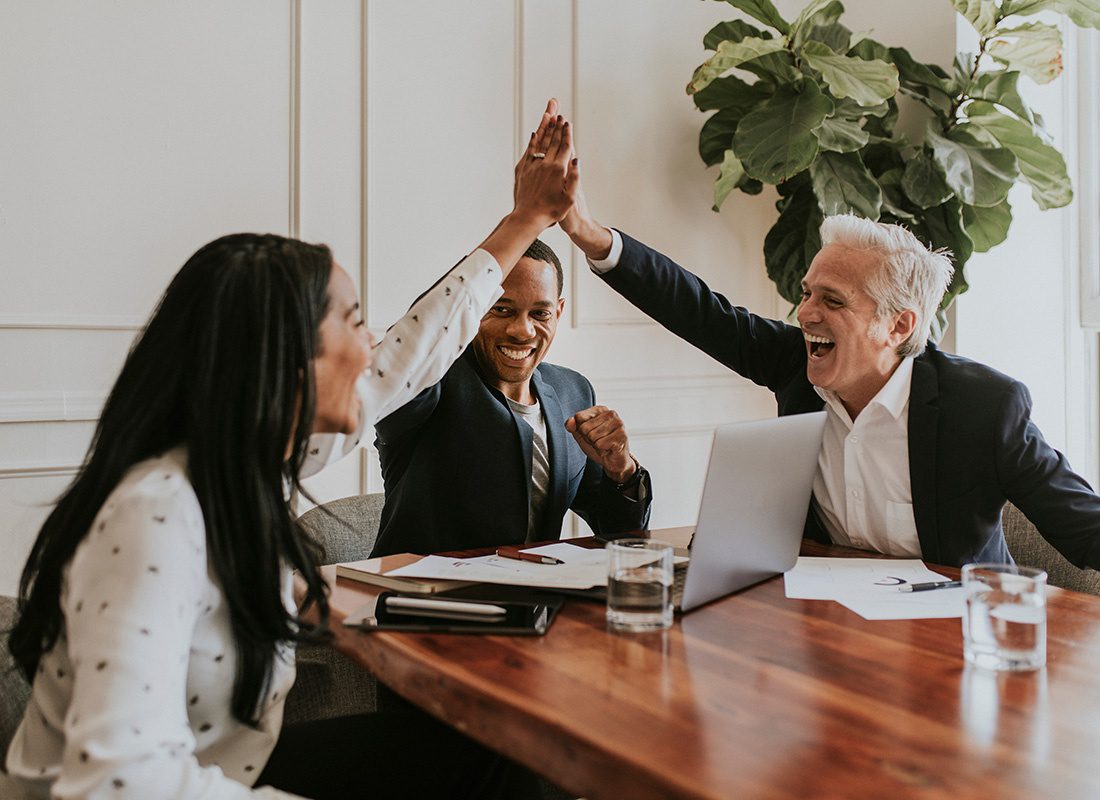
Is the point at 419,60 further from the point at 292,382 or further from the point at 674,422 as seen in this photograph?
the point at 292,382

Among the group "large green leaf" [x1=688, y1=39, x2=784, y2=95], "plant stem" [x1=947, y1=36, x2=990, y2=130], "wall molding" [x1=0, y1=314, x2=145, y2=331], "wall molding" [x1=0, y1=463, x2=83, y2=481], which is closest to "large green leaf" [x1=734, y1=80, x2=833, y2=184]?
"large green leaf" [x1=688, y1=39, x2=784, y2=95]

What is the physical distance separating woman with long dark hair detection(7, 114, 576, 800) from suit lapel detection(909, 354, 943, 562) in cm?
108

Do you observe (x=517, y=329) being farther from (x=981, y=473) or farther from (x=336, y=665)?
(x=981, y=473)

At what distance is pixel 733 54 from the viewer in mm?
2883

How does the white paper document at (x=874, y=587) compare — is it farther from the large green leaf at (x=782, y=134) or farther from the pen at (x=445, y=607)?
the large green leaf at (x=782, y=134)

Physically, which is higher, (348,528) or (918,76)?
(918,76)

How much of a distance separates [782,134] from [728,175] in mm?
400

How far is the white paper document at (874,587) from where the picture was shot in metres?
1.34

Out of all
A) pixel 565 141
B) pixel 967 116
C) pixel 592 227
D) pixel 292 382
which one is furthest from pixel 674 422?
pixel 292 382

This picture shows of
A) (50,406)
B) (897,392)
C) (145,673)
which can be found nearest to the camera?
(145,673)

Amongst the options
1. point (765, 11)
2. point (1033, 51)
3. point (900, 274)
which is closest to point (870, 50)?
point (765, 11)

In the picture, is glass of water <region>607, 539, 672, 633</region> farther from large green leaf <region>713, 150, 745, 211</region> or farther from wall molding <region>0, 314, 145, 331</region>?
large green leaf <region>713, 150, 745, 211</region>

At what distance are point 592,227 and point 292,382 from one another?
1054 millimetres

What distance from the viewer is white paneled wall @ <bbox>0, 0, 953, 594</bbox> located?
2371 mm
